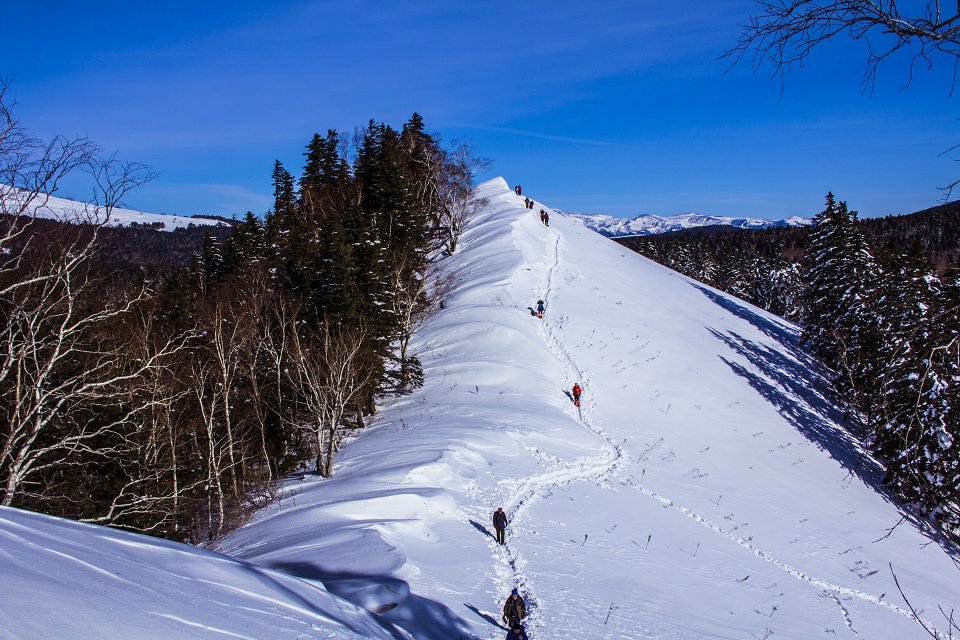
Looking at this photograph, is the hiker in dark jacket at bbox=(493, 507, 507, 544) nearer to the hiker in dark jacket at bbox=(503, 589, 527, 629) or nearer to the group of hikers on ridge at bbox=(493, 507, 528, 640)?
the group of hikers on ridge at bbox=(493, 507, 528, 640)

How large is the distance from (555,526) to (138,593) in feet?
41.8

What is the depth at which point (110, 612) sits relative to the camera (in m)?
5.12

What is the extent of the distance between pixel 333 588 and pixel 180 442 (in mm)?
14859

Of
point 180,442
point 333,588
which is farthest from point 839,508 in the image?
point 180,442

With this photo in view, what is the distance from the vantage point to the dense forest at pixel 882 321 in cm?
402

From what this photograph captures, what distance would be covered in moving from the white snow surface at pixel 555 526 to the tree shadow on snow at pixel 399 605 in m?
0.05

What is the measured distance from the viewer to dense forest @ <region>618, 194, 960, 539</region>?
13.2 ft

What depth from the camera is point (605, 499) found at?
19.0 meters

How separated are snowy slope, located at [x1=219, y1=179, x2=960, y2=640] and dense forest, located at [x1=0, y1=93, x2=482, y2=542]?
3.23m

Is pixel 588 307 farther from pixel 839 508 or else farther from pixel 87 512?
pixel 87 512

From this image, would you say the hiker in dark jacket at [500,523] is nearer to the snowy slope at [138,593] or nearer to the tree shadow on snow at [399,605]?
the tree shadow on snow at [399,605]

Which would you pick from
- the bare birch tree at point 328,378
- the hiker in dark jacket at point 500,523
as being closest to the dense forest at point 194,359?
the bare birch tree at point 328,378

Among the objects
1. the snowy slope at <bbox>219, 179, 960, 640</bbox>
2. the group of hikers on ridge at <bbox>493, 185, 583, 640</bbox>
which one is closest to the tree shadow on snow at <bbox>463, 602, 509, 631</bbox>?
the snowy slope at <bbox>219, 179, 960, 640</bbox>

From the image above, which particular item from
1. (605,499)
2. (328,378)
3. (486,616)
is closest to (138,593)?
(486,616)
